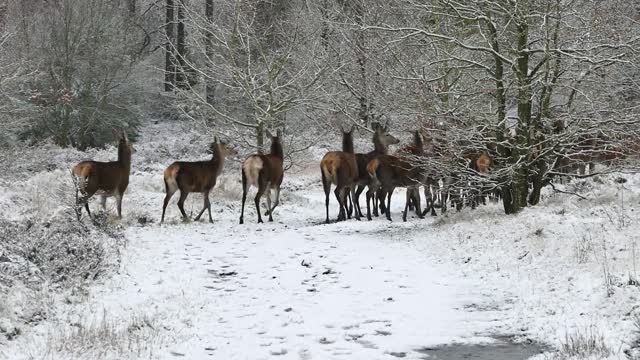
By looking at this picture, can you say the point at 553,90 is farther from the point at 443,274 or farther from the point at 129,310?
the point at 129,310

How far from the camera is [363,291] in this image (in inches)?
343

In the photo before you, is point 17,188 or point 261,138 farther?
point 261,138

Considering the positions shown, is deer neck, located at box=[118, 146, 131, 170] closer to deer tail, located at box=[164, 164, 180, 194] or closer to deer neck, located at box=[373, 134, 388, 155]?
deer tail, located at box=[164, 164, 180, 194]

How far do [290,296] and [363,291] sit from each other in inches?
36.1

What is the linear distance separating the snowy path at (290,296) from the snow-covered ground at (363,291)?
0.9 inches

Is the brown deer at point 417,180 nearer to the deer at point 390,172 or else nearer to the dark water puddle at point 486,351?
the deer at point 390,172

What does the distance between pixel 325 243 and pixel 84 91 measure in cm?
2314

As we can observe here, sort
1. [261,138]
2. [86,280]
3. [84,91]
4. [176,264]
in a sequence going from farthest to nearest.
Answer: [84,91]
[261,138]
[176,264]
[86,280]

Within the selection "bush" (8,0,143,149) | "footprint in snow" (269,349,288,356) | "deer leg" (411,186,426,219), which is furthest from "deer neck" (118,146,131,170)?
"bush" (8,0,143,149)

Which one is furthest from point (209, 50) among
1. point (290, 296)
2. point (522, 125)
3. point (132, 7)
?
point (290, 296)

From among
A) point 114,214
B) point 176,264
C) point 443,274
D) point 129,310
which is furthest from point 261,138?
point 129,310

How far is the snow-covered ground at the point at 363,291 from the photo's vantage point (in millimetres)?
6508

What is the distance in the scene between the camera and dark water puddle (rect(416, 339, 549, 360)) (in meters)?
6.14

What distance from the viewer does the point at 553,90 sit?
42.5 feet
